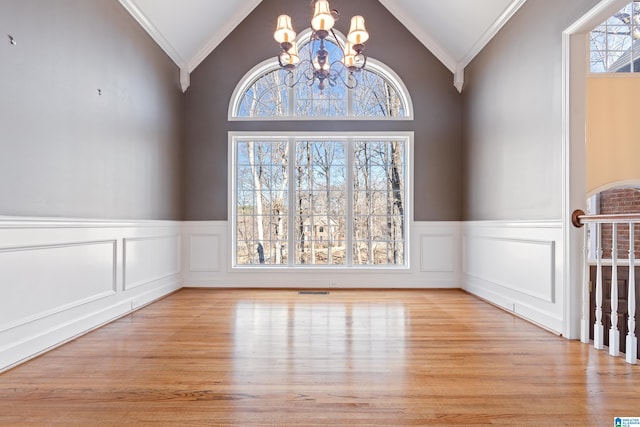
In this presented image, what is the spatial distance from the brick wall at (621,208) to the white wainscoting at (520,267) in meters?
1.43

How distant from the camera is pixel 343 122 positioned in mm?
5012

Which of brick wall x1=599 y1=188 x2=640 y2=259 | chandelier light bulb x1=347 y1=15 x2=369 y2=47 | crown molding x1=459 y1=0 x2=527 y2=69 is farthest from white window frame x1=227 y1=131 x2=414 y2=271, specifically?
brick wall x1=599 y1=188 x2=640 y2=259

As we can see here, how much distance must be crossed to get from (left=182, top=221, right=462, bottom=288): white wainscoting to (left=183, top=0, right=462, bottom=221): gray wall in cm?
17

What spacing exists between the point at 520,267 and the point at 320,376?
2.39 metres

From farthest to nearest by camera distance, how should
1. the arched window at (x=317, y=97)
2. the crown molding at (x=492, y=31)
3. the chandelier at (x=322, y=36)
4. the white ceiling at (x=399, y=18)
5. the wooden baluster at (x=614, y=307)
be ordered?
the arched window at (x=317, y=97), the white ceiling at (x=399, y=18), the crown molding at (x=492, y=31), the chandelier at (x=322, y=36), the wooden baluster at (x=614, y=307)

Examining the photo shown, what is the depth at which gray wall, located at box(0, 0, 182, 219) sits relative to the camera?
2.29 metres

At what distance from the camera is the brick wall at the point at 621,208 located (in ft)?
14.4

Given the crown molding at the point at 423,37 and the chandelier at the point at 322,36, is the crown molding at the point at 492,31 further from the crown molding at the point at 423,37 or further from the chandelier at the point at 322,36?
the chandelier at the point at 322,36

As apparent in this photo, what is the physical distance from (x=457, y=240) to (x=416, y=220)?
608mm

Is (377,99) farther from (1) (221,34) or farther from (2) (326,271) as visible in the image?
(2) (326,271)

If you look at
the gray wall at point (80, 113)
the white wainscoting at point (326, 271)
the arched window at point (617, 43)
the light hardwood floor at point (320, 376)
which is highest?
the arched window at point (617, 43)

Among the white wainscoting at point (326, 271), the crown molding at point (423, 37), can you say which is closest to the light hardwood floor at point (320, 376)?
the white wainscoting at point (326, 271)

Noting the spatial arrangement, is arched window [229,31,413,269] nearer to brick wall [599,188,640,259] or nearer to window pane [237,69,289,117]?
window pane [237,69,289,117]

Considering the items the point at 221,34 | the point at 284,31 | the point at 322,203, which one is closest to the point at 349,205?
the point at 322,203
